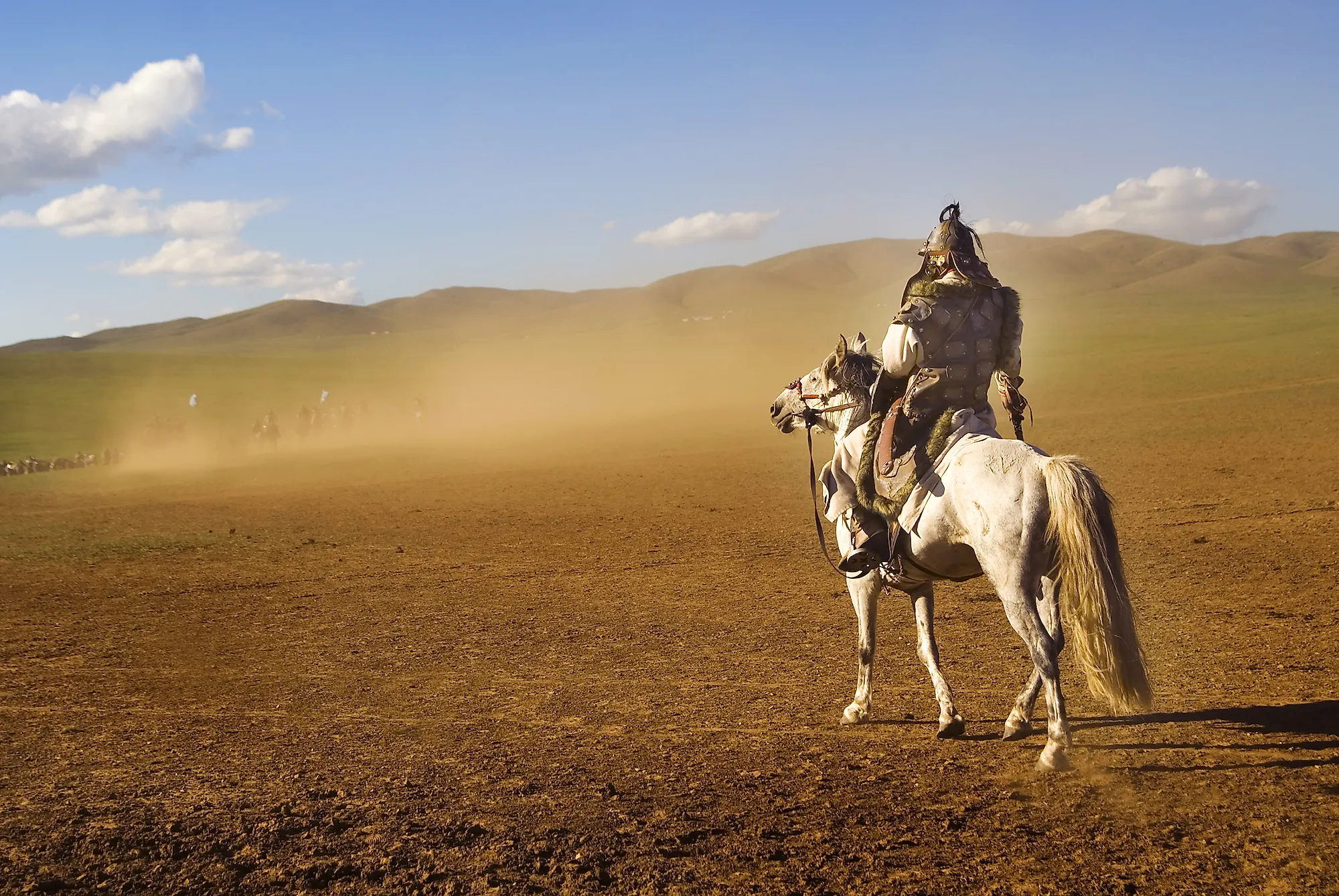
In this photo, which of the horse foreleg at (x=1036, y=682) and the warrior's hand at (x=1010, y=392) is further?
the warrior's hand at (x=1010, y=392)

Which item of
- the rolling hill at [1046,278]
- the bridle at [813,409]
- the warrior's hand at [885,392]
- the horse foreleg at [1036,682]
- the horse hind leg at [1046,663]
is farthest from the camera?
the rolling hill at [1046,278]

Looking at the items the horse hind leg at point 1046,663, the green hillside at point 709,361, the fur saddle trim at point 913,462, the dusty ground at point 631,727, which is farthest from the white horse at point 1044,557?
the green hillside at point 709,361

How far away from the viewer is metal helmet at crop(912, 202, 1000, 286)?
6.77 meters

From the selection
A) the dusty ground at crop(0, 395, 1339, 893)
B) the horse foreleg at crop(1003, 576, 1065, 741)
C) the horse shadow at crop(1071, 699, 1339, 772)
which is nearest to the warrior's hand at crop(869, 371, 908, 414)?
the horse foreleg at crop(1003, 576, 1065, 741)

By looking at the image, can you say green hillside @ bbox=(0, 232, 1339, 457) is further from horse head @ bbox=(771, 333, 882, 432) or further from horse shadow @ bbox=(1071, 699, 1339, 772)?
horse head @ bbox=(771, 333, 882, 432)

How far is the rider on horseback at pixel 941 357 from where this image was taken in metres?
6.64

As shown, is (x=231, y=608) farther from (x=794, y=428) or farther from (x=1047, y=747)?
(x=1047, y=747)

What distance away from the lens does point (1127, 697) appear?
6051mm

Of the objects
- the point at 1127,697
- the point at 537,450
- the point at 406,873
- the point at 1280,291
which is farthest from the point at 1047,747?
the point at 1280,291

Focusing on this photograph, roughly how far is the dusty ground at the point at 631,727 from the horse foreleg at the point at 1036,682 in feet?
0.46

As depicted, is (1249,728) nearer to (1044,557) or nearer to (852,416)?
(1044,557)

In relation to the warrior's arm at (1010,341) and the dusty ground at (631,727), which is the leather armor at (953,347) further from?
the dusty ground at (631,727)

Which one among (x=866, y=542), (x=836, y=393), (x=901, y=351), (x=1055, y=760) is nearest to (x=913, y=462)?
(x=866, y=542)

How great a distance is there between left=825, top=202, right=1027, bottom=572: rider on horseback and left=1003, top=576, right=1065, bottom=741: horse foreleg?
3.18ft
